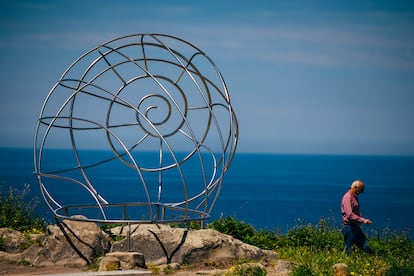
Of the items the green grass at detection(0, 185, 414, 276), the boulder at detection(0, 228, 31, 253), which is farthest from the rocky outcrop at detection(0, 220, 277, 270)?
the green grass at detection(0, 185, 414, 276)

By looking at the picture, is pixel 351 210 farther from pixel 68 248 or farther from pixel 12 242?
pixel 12 242

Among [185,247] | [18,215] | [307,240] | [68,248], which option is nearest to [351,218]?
[307,240]

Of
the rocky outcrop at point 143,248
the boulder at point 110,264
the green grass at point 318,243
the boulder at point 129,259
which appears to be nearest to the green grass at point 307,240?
the green grass at point 318,243

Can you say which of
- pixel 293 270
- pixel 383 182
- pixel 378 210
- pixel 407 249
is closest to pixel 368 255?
pixel 407 249

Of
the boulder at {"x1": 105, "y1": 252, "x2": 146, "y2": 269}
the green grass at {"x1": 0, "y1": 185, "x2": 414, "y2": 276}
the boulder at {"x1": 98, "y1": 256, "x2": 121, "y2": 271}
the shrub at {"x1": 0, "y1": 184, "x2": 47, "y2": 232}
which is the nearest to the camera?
the boulder at {"x1": 98, "y1": 256, "x2": 121, "y2": 271}

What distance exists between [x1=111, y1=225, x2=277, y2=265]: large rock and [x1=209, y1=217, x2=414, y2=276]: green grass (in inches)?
34.9

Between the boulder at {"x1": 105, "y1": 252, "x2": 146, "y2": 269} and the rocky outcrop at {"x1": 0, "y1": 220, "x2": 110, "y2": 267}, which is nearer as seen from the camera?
the boulder at {"x1": 105, "y1": 252, "x2": 146, "y2": 269}

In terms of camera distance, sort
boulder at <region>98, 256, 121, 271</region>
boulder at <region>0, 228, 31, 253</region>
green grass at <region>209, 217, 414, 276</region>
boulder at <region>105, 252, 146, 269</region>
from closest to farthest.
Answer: boulder at <region>98, 256, 121, 271</region>
boulder at <region>105, 252, 146, 269</region>
green grass at <region>209, 217, 414, 276</region>
boulder at <region>0, 228, 31, 253</region>

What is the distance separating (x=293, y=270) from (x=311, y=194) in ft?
254

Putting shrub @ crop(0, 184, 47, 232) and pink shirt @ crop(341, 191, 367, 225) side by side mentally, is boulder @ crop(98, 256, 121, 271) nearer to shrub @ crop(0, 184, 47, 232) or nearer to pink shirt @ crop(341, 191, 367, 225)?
pink shirt @ crop(341, 191, 367, 225)

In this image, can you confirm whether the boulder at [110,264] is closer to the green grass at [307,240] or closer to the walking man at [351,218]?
the green grass at [307,240]

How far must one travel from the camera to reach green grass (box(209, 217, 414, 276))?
11.3 metres

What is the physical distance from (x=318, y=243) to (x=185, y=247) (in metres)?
3.14

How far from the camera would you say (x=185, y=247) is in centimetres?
1091
